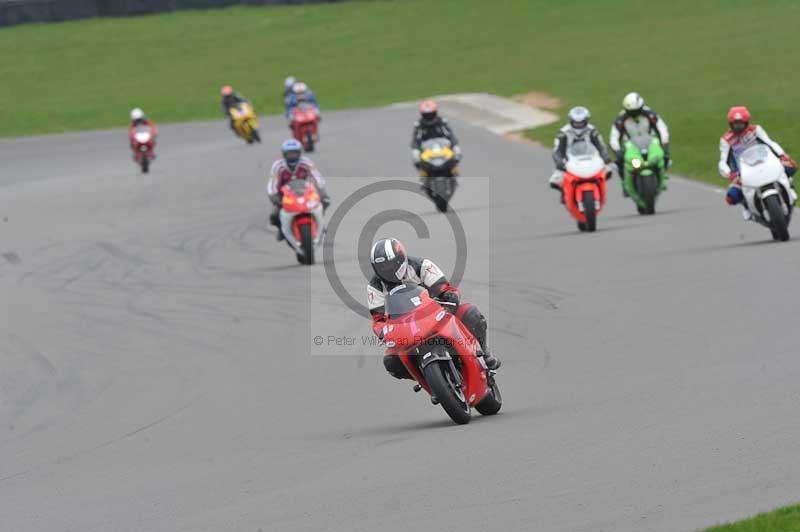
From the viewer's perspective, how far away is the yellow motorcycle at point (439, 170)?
83.1ft

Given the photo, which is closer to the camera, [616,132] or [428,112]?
[616,132]

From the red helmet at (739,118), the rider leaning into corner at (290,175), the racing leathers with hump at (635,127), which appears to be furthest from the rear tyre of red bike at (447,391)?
the racing leathers with hump at (635,127)

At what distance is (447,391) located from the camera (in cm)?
1010

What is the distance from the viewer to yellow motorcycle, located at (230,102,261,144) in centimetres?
3912

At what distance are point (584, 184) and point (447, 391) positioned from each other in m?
11.2

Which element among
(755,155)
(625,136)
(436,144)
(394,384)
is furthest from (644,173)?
(394,384)

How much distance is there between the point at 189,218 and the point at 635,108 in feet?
26.3

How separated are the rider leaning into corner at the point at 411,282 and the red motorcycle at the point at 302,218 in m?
9.37

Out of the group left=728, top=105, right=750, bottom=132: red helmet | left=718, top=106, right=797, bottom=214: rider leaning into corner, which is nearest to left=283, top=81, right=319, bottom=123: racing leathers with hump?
left=718, top=106, right=797, bottom=214: rider leaning into corner

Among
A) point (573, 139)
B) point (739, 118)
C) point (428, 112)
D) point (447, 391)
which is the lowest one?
point (447, 391)

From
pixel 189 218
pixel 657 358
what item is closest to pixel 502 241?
pixel 189 218

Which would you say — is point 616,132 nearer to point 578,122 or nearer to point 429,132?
point 578,122

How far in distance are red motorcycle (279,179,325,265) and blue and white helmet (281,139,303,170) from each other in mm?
347

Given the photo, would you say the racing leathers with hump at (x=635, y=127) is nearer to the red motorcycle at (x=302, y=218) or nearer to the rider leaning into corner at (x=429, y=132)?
the rider leaning into corner at (x=429, y=132)
